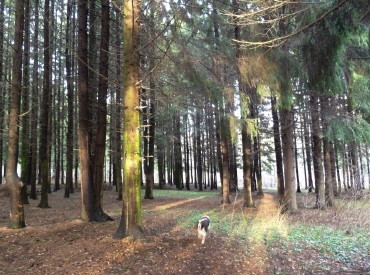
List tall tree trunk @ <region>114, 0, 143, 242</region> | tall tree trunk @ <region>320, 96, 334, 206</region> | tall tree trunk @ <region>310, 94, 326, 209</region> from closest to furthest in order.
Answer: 1. tall tree trunk @ <region>114, 0, 143, 242</region>
2. tall tree trunk @ <region>320, 96, 334, 206</region>
3. tall tree trunk @ <region>310, 94, 326, 209</region>

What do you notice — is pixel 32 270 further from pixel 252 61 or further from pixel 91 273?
pixel 252 61

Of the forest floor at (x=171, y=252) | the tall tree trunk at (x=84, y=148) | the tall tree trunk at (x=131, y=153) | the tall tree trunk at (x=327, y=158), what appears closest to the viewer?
the forest floor at (x=171, y=252)

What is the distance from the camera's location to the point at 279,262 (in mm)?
5773

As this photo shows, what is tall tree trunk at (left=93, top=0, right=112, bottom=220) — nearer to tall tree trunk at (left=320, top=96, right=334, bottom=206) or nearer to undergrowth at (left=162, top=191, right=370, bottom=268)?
undergrowth at (left=162, top=191, right=370, bottom=268)

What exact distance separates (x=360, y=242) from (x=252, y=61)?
6.24 meters

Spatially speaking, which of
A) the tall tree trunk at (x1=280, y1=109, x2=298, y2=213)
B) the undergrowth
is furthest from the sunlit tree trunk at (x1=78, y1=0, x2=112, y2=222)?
the tall tree trunk at (x1=280, y1=109, x2=298, y2=213)

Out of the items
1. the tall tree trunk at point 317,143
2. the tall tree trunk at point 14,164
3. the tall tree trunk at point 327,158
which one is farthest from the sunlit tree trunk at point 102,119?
the tall tree trunk at point 317,143

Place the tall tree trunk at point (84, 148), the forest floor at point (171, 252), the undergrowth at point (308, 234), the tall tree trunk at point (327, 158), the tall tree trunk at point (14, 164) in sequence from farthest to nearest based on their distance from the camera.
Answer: the tall tree trunk at point (327, 158) → the tall tree trunk at point (84, 148) → the tall tree trunk at point (14, 164) → the undergrowth at point (308, 234) → the forest floor at point (171, 252)

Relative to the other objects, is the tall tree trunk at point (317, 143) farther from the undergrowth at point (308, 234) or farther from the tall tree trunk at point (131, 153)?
the tall tree trunk at point (131, 153)

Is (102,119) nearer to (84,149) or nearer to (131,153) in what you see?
(84,149)

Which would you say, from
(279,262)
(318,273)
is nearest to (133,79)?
(279,262)

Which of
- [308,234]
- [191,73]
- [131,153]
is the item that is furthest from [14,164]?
[308,234]

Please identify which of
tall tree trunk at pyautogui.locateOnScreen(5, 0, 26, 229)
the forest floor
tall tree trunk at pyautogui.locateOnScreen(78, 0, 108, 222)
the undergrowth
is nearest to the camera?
the forest floor

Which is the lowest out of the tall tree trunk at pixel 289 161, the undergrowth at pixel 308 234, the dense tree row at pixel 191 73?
the undergrowth at pixel 308 234
